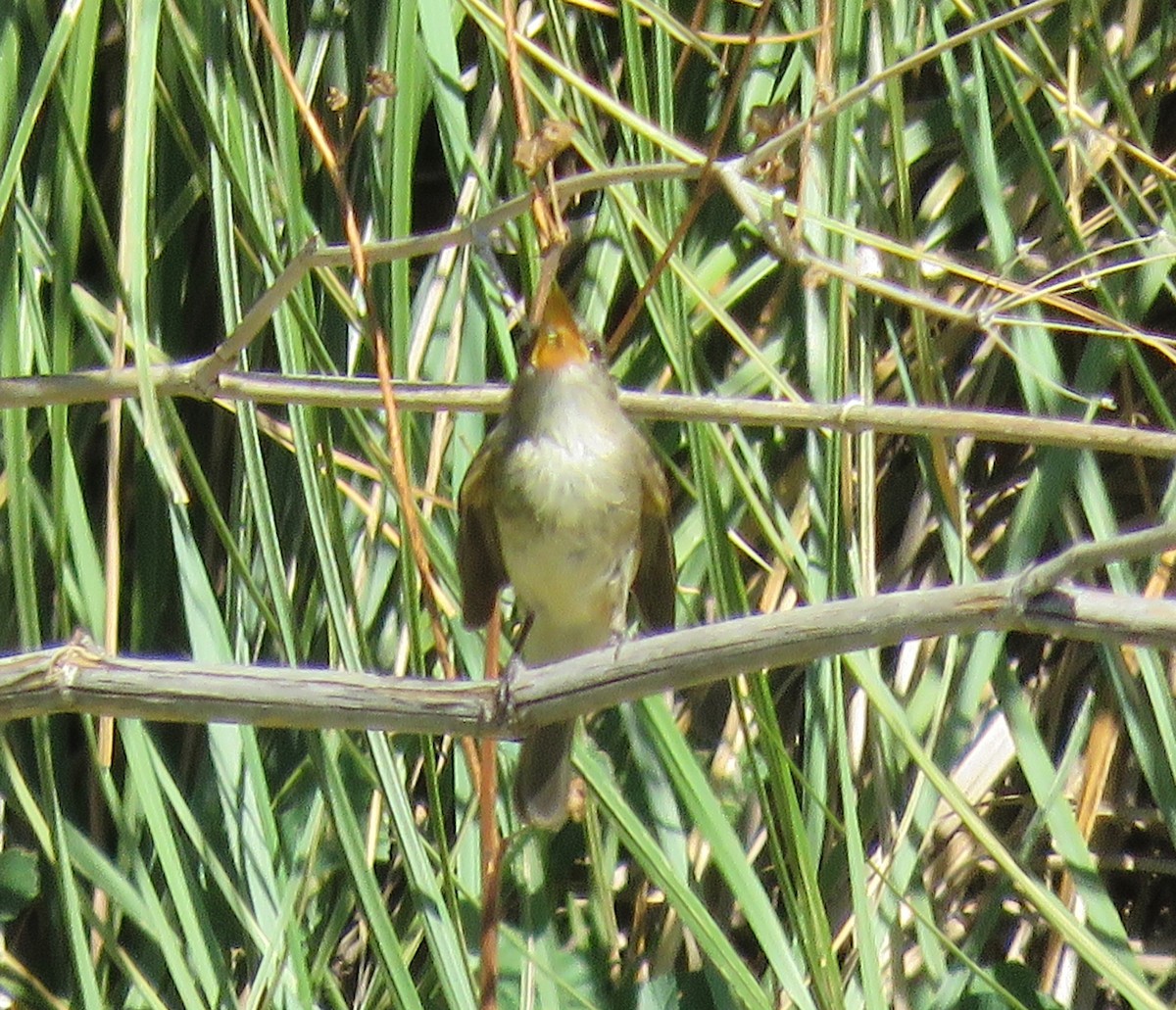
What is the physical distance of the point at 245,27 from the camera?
2.88m

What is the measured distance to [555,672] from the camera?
2.26m

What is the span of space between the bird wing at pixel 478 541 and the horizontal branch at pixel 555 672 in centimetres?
71

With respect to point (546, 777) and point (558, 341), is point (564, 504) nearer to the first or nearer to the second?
point (558, 341)

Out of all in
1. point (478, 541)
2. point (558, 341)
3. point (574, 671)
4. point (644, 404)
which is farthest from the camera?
point (478, 541)

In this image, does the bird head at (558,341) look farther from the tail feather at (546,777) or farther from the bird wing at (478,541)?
the tail feather at (546,777)

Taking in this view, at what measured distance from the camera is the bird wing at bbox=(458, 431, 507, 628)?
9.73ft

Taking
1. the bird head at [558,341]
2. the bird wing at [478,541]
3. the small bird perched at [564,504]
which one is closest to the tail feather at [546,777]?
the small bird perched at [564,504]

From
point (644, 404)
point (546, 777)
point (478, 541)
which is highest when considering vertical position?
point (644, 404)

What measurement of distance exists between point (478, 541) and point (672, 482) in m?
0.33

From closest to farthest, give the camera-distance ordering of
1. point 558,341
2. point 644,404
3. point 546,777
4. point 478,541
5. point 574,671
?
1. point 574,671
2. point 644,404
3. point 546,777
4. point 558,341
5. point 478,541

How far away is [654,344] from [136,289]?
3.04 ft

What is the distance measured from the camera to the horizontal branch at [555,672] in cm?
178

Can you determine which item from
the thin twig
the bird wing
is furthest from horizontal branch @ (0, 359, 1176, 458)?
the bird wing

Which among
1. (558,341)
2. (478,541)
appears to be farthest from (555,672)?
(478,541)
